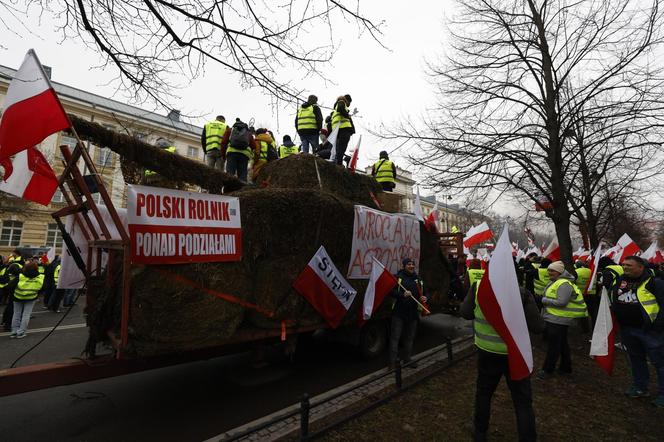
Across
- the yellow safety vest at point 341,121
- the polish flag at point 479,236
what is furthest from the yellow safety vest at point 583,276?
the yellow safety vest at point 341,121

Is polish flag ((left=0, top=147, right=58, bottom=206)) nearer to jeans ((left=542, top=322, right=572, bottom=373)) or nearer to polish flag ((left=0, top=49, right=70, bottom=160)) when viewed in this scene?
polish flag ((left=0, top=49, right=70, bottom=160))

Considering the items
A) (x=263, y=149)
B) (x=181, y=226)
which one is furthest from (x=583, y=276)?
(x=263, y=149)

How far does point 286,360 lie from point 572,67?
30.8 feet

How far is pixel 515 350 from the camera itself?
3.15 m

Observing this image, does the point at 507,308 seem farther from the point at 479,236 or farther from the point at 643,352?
the point at 479,236

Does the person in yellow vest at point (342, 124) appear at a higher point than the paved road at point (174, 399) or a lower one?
higher

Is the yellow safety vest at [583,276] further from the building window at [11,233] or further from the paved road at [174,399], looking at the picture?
the building window at [11,233]

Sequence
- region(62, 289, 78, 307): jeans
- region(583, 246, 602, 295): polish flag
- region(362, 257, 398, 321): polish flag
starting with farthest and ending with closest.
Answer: region(62, 289, 78, 307): jeans → region(583, 246, 602, 295): polish flag → region(362, 257, 398, 321): polish flag

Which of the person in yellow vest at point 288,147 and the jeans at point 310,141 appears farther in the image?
the person in yellow vest at point 288,147

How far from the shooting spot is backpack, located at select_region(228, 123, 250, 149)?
7740 millimetres

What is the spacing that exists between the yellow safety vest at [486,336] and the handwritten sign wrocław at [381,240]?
98.7 inches

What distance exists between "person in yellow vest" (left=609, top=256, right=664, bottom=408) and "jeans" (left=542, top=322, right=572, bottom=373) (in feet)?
2.59

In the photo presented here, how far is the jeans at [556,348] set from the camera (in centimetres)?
536

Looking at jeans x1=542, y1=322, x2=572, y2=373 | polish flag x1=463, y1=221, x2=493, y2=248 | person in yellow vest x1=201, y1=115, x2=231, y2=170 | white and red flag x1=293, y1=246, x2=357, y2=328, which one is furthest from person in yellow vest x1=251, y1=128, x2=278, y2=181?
jeans x1=542, y1=322, x2=572, y2=373
